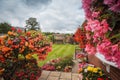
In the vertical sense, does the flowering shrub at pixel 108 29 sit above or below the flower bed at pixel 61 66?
above

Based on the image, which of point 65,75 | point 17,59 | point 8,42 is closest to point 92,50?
point 8,42

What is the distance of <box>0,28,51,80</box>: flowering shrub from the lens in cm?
572

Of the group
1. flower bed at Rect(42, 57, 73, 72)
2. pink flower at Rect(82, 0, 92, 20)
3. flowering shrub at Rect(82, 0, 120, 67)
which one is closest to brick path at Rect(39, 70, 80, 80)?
flower bed at Rect(42, 57, 73, 72)

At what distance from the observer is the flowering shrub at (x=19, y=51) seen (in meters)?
5.72

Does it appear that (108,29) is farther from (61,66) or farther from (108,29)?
(61,66)

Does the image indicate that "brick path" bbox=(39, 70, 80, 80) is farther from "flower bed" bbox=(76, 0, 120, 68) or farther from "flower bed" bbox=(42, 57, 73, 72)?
"flower bed" bbox=(76, 0, 120, 68)

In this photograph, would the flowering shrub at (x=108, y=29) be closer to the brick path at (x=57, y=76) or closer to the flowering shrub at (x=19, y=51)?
the flowering shrub at (x=19, y=51)

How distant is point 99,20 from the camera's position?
1.30 meters

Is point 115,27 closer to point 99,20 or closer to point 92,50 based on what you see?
point 99,20

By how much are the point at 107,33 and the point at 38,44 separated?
17.1ft

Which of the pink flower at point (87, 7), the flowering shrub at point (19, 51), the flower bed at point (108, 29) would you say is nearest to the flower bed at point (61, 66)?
the flowering shrub at point (19, 51)

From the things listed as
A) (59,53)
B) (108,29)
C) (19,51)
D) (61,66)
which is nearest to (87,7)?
(108,29)

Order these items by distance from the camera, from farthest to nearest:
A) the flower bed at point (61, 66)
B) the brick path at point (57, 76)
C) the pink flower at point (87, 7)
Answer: the flower bed at point (61, 66) < the brick path at point (57, 76) < the pink flower at point (87, 7)

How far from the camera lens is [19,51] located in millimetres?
5871
